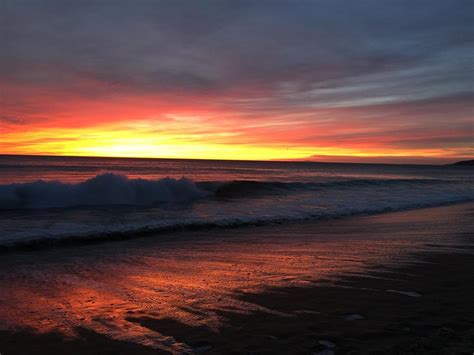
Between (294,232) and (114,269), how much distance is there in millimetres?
5452

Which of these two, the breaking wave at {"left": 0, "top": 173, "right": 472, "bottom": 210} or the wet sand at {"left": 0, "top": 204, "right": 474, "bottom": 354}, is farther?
the breaking wave at {"left": 0, "top": 173, "right": 472, "bottom": 210}

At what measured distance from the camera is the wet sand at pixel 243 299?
349cm

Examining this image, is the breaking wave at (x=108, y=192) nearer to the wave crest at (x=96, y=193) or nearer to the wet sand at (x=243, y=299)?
the wave crest at (x=96, y=193)

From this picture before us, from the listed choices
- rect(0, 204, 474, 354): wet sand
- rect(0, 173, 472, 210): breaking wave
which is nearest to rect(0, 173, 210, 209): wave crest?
rect(0, 173, 472, 210): breaking wave

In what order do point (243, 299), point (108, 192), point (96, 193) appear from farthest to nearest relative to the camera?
1. point (108, 192)
2. point (96, 193)
3. point (243, 299)

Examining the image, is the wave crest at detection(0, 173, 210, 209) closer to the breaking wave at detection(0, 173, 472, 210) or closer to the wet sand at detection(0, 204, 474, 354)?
the breaking wave at detection(0, 173, 472, 210)

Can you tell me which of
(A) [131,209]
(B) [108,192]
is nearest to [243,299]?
(A) [131,209]

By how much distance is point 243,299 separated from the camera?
4695mm

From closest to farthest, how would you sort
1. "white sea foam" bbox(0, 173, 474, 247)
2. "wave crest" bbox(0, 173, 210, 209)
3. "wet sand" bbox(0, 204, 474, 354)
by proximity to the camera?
"wet sand" bbox(0, 204, 474, 354) → "white sea foam" bbox(0, 173, 474, 247) → "wave crest" bbox(0, 173, 210, 209)

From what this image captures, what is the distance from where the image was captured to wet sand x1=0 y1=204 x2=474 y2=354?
3.49 m

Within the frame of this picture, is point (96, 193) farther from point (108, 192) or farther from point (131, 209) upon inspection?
point (131, 209)

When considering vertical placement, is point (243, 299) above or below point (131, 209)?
above

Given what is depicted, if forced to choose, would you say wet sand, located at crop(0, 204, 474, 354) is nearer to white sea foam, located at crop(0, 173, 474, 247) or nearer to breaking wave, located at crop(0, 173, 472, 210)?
white sea foam, located at crop(0, 173, 474, 247)

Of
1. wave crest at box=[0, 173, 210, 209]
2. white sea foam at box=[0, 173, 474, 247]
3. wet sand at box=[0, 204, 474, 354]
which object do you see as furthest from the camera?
wave crest at box=[0, 173, 210, 209]
